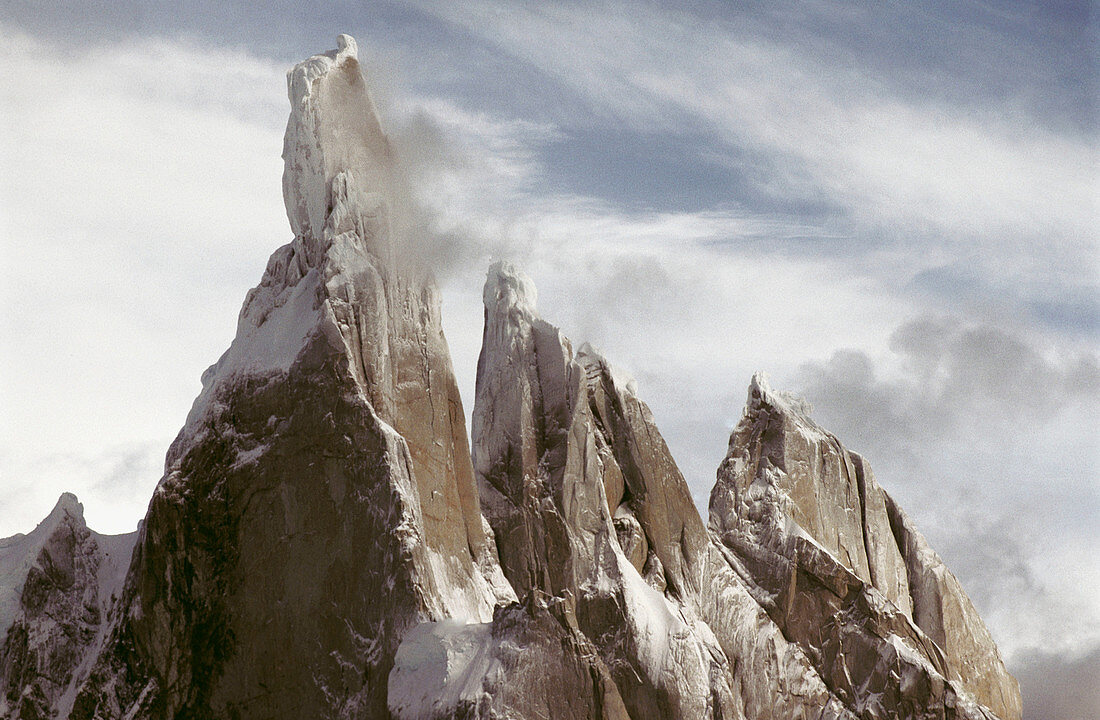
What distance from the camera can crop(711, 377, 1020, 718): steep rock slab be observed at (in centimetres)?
6925

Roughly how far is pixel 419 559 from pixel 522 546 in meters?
6.95

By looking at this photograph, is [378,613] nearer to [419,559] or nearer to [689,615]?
[419,559]

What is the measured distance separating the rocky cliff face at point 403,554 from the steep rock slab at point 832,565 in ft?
0.51

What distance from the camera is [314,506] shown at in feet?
210

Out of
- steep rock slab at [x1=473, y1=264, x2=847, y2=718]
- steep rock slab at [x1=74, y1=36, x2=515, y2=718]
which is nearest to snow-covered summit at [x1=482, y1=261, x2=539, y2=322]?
steep rock slab at [x1=473, y1=264, x2=847, y2=718]

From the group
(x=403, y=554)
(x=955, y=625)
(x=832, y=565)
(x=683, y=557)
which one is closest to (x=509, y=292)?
(x=683, y=557)

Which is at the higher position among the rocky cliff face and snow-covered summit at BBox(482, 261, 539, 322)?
snow-covered summit at BBox(482, 261, 539, 322)

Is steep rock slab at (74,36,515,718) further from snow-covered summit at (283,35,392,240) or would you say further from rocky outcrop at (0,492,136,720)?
rocky outcrop at (0,492,136,720)

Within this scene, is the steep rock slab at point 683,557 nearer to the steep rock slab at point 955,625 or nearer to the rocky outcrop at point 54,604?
the steep rock slab at point 955,625

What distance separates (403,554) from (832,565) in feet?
65.3

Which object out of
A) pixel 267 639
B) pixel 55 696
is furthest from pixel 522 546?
pixel 55 696

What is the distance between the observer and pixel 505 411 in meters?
70.9

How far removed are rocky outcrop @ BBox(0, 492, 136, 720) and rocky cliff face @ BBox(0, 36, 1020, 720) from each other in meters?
0.11

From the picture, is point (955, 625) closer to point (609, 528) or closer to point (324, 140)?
point (609, 528)
